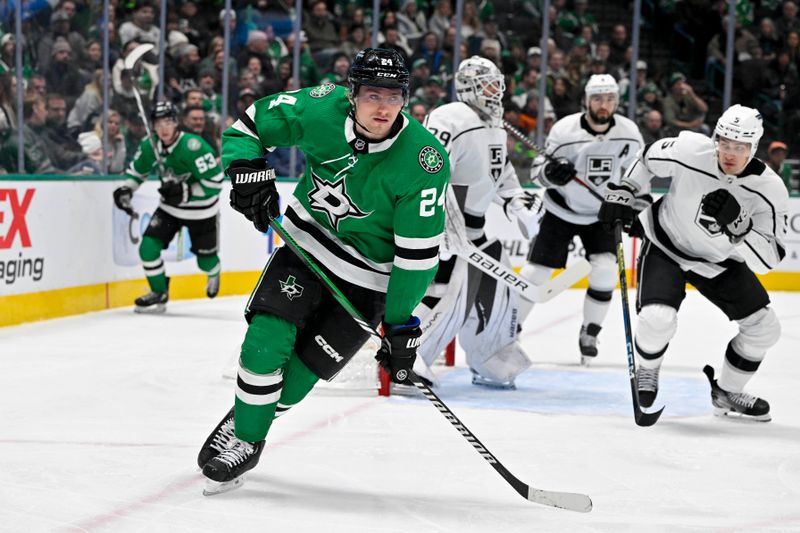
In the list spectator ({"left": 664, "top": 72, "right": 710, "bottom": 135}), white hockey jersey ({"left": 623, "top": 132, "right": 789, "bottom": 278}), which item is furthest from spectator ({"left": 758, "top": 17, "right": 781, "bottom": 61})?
white hockey jersey ({"left": 623, "top": 132, "right": 789, "bottom": 278})

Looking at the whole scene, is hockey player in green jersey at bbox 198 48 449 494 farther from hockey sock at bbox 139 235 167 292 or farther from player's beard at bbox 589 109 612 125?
hockey sock at bbox 139 235 167 292

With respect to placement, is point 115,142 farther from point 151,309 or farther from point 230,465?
point 230,465

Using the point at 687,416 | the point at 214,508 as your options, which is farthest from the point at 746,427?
the point at 214,508

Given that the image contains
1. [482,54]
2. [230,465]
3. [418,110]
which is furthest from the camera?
[482,54]

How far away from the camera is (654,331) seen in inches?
153

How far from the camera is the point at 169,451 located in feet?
10.8

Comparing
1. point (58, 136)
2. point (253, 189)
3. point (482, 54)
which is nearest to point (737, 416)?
point (253, 189)

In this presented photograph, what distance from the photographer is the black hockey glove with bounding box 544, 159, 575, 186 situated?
17.0 feet

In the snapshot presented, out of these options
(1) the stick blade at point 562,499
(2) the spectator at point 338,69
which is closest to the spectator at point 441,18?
(2) the spectator at point 338,69

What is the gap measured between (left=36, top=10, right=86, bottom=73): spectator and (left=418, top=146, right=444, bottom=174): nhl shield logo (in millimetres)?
4143

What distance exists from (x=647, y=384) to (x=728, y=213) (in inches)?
26.0

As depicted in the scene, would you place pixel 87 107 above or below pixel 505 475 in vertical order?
above

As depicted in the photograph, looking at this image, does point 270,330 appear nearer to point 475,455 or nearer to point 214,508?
point 214,508

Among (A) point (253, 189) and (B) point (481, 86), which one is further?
(B) point (481, 86)
